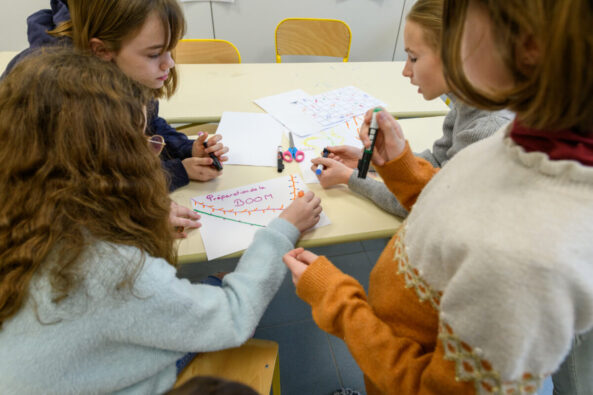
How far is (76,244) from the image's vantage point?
53cm

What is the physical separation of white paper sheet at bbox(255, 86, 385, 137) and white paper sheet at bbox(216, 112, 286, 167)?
6 centimetres

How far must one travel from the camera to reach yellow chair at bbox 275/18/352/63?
1.97m

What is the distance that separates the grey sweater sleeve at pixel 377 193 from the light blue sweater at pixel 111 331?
1.56ft

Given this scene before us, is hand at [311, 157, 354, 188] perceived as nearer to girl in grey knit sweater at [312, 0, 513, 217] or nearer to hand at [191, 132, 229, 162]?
girl in grey knit sweater at [312, 0, 513, 217]

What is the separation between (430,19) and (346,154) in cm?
42

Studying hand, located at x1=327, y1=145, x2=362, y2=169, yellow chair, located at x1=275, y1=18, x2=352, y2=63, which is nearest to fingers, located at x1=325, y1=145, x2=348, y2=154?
hand, located at x1=327, y1=145, x2=362, y2=169

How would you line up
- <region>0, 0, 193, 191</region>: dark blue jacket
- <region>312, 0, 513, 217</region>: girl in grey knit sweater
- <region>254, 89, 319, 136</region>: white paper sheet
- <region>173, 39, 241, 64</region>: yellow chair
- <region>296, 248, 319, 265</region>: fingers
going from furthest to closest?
<region>173, 39, 241, 64</region>: yellow chair
<region>254, 89, 319, 136</region>: white paper sheet
<region>0, 0, 193, 191</region>: dark blue jacket
<region>312, 0, 513, 217</region>: girl in grey knit sweater
<region>296, 248, 319, 265</region>: fingers

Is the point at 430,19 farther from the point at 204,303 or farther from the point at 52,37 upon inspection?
the point at 52,37

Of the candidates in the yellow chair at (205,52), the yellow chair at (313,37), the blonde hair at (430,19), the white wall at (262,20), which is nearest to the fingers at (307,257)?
the blonde hair at (430,19)

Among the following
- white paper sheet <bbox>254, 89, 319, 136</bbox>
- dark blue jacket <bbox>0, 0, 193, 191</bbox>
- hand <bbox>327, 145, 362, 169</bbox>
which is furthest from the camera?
white paper sheet <bbox>254, 89, 319, 136</bbox>

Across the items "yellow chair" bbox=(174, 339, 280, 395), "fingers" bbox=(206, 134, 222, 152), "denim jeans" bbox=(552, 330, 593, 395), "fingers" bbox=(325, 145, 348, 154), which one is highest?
"fingers" bbox=(206, 134, 222, 152)

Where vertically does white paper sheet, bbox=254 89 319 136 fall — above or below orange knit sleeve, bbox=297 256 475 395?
above

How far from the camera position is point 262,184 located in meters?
0.98

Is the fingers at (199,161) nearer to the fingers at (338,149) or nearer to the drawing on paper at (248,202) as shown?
the drawing on paper at (248,202)
